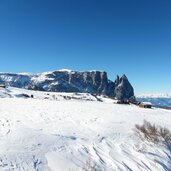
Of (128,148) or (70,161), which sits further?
(128,148)

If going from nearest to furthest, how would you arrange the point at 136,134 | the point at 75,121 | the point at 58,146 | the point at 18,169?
the point at 18,169, the point at 58,146, the point at 136,134, the point at 75,121

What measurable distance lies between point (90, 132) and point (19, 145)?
601 cm

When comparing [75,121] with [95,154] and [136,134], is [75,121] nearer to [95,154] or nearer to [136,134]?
[136,134]

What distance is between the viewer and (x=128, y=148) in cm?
1570

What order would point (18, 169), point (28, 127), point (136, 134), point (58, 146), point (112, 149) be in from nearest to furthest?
point (18, 169) < point (58, 146) < point (112, 149) < point (28, 127) < point (136, 134)

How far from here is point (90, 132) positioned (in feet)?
57.7

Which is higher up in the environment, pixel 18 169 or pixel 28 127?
pixel 28 127

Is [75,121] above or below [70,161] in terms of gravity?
above

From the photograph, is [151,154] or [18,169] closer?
[18,169]

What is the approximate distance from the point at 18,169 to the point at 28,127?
644cm

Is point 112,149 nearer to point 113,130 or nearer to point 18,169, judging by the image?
point 113,130

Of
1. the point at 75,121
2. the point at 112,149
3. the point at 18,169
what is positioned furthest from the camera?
the point at 75,121

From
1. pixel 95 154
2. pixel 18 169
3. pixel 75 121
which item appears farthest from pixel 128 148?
pixel 18 169

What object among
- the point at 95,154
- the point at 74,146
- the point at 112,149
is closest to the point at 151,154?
the point at 112,149
